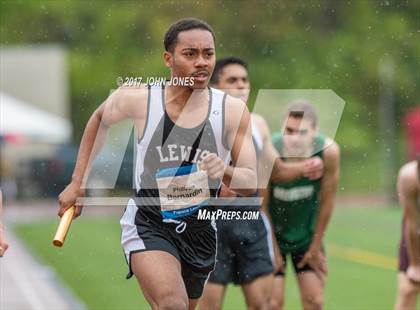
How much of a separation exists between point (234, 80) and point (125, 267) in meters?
7.04

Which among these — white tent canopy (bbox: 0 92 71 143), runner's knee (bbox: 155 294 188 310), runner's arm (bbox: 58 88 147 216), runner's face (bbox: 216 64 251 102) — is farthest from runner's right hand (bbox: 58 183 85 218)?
white tent canopy (bbox: 0 92 71 143)

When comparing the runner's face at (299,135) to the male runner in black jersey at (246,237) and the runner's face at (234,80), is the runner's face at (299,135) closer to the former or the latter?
the male runner in black jersey at (246,237)

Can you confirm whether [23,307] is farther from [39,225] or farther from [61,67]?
[61,67]

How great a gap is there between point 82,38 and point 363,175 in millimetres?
11281

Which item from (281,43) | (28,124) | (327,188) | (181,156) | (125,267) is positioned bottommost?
(28,124)

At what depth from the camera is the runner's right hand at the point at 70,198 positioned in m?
5.82

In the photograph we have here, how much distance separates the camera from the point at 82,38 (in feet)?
127

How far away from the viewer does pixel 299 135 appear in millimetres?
8008

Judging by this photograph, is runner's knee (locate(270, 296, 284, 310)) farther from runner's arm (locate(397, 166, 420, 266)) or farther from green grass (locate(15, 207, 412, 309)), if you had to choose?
green grass (locate(15, 207, 412, 309))

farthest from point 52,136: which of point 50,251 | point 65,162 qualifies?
point 50,251

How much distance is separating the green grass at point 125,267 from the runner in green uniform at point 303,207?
6.92 ft

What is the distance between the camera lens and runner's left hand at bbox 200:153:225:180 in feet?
17.6

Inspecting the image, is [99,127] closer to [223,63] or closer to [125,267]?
[223,63]

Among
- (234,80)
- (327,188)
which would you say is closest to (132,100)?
(234,80)
